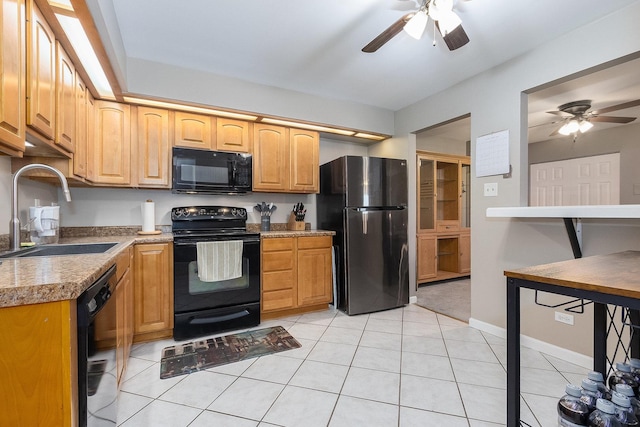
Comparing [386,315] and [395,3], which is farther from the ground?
[395,3]

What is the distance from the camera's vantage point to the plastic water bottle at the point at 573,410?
102 cm

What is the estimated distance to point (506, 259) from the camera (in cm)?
253

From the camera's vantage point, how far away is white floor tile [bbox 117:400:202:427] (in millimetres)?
1505

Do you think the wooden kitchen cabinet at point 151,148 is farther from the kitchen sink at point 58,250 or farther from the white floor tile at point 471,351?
the white floor tile at point 471,351

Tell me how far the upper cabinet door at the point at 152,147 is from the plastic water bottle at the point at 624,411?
10.3 feet

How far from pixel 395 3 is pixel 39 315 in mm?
2274

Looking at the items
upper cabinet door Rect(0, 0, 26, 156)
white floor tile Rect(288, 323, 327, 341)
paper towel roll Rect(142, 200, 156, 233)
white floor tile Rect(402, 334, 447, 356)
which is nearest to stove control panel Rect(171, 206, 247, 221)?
paper towel roll Rect(142, 200, 156, 233)

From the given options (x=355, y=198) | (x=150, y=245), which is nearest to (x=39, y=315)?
(x=150, y=245)

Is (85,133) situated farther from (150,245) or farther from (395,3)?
(395,3)

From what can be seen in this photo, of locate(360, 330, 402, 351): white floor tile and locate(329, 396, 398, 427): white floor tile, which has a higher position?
locate(329, 396, 398, 427): white floor tile

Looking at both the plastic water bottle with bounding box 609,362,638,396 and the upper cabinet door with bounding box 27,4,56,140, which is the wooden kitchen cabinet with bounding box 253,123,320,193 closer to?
the upper cabinet door with bounding box 27,4,56,140

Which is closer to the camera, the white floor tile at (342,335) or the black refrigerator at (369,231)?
the white floor tile at (342,335)

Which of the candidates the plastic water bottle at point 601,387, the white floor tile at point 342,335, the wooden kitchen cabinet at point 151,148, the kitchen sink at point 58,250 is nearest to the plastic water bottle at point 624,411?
the plastic water bottle at point 601,387

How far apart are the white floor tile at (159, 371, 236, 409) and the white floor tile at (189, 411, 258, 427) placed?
0.32 feet
